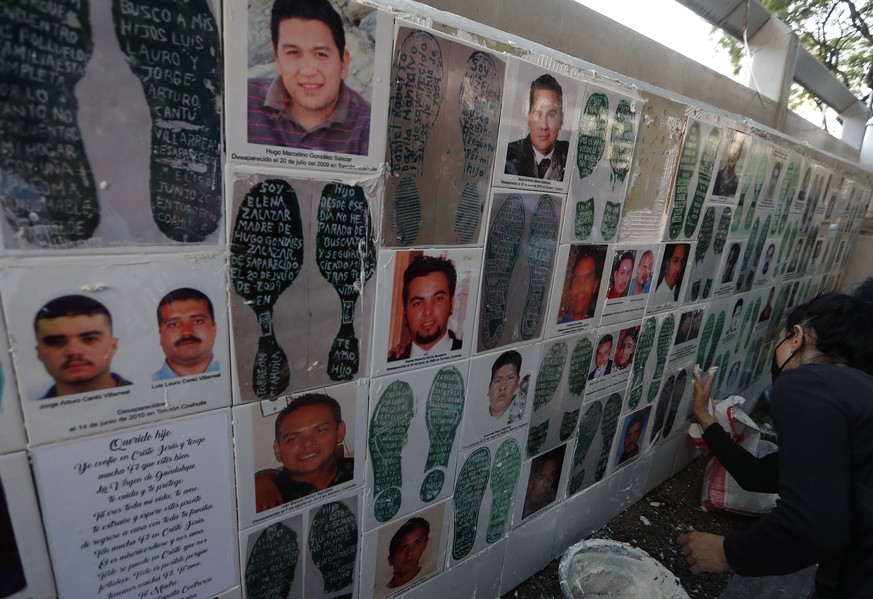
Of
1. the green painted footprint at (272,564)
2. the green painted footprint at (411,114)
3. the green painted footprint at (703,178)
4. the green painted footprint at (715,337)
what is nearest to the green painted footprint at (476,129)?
the green painted footprint at (411,114)

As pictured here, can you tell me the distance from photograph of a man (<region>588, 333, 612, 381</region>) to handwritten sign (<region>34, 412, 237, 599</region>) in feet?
5.10

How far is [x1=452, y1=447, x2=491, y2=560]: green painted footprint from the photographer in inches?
64.3

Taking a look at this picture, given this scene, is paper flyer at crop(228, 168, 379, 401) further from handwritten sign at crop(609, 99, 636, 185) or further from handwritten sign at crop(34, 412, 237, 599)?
handwritten sign at crop(609, 99, 636, 185)

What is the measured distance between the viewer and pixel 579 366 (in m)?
1.92

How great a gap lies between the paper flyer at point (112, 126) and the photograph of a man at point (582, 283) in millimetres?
1274

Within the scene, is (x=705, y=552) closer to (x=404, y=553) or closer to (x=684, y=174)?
(x=404, y=553)

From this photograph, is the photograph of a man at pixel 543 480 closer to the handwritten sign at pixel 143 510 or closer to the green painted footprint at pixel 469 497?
the green painted footprint at pixel 469 497

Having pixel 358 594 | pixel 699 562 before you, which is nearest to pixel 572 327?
pixel 699 562

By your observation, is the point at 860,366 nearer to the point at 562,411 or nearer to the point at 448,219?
the point at 562,411

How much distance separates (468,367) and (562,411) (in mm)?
697

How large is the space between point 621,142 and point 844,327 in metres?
0.97

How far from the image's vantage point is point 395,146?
3.57ft

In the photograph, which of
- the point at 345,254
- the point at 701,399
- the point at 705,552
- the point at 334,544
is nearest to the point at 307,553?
the point at 334,544

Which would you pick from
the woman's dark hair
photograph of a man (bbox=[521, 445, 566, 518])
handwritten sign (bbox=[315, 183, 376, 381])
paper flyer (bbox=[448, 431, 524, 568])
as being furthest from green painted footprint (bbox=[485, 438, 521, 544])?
the woman's dark hair
